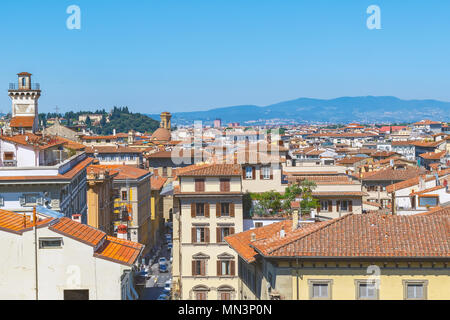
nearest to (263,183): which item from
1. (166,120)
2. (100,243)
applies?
(100,243)

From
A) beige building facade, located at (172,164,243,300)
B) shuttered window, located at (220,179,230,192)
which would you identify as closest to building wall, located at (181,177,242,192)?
beige building facade, located at (172,164,243,300)

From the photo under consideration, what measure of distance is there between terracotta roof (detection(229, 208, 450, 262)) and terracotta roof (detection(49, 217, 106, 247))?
4.41m

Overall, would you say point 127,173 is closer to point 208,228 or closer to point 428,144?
point 208,228

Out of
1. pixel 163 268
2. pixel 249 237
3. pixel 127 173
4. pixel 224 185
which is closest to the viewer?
pixel 249 237

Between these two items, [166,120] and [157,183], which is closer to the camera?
[157,183]

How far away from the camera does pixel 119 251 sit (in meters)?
18.3

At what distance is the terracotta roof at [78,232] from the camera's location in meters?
16.9

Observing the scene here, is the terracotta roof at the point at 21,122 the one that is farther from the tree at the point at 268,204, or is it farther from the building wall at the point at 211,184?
the tree at the point at 268,204

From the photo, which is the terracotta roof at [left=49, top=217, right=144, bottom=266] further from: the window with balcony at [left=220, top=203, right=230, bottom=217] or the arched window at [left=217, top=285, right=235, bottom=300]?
the window with balcony at [left=220, top=203, right=230, bottom=217]

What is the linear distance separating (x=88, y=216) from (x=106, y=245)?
85.7 ft

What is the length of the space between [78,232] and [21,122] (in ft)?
94.8

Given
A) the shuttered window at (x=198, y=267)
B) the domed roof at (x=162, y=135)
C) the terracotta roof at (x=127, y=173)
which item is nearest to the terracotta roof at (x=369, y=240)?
the shuttered window at (x=198, y=267)
